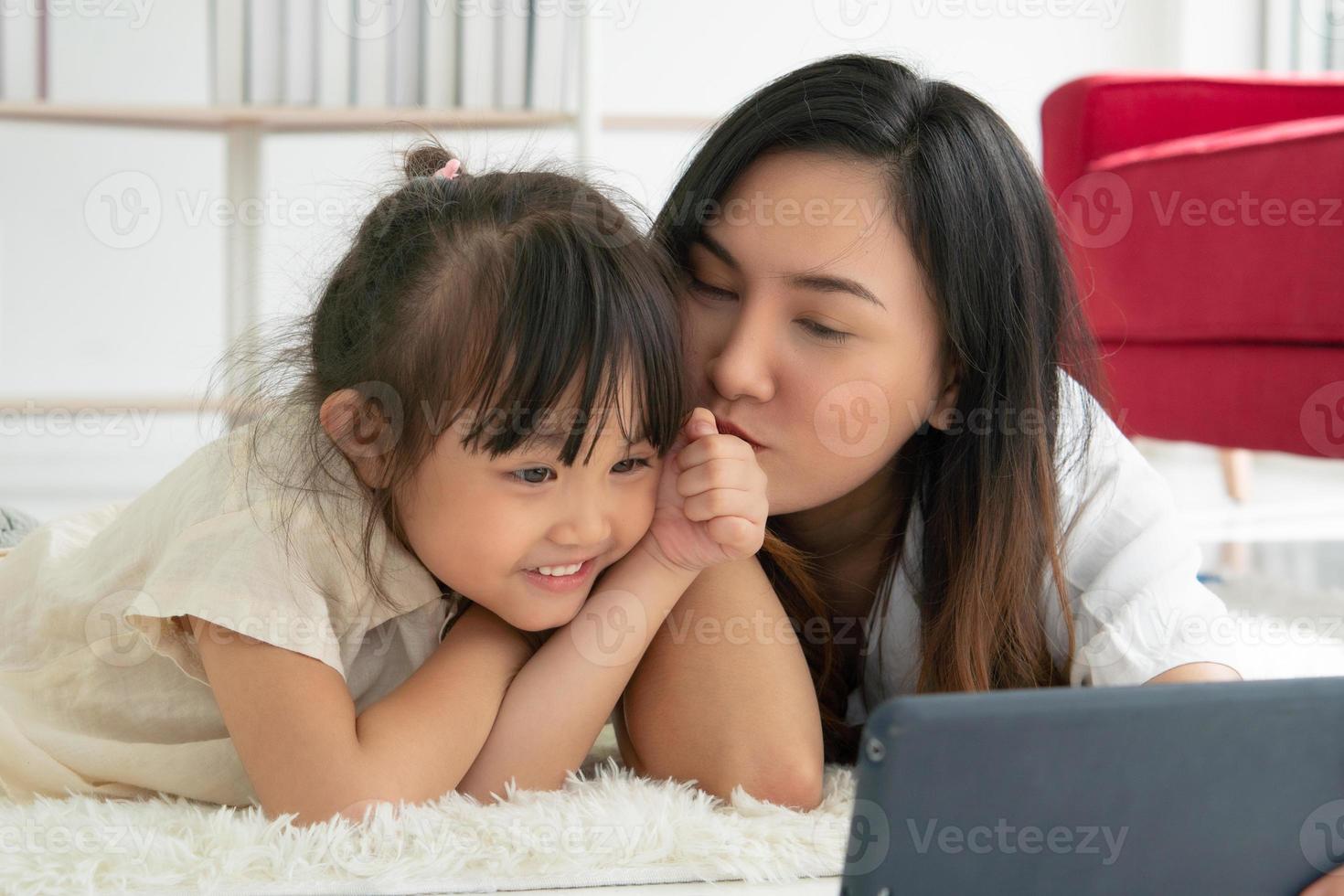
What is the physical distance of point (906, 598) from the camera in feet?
3.24

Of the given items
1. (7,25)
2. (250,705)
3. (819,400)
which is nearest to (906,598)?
(819,400)

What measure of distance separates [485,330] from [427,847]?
0.30 meters

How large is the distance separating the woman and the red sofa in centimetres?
43

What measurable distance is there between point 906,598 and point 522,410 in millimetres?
375

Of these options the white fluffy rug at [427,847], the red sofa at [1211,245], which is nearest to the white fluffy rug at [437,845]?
the white fluffy rug at [427,847]

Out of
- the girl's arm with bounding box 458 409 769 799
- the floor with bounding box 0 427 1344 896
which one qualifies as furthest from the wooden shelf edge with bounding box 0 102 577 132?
the girl's arm with bounding box 458 409 769 799

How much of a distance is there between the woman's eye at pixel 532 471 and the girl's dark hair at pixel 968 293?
0.72ft

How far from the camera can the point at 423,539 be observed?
31.8 inches

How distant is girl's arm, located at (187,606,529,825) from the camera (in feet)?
2.45

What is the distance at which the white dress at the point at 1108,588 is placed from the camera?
88 centimetres

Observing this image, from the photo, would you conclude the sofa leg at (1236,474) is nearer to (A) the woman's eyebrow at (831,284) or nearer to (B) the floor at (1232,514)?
(B) the floor at (1232,514)

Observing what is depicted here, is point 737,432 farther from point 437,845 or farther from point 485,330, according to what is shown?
point 437,845

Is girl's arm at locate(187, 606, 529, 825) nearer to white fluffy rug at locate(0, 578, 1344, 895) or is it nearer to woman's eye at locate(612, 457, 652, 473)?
white fluffy rug at locate(0, 578, 1344, 895)

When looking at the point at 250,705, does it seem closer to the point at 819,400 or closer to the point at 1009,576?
the point at 819,400
